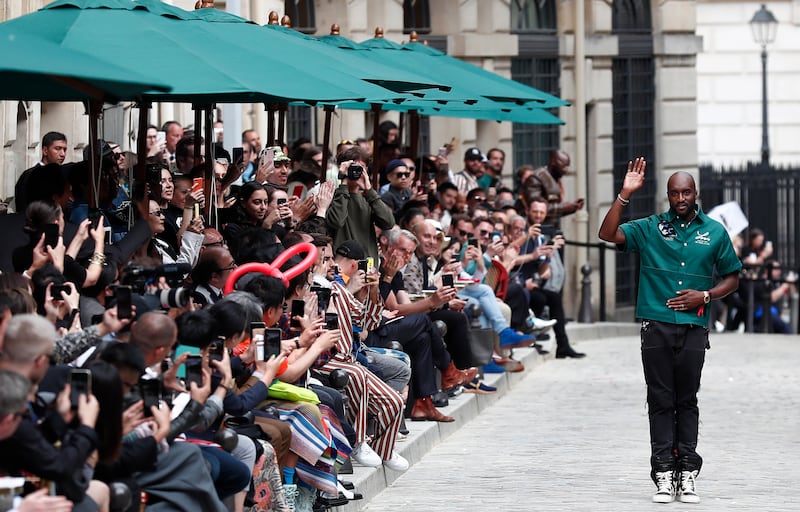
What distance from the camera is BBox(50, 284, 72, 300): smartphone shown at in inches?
360

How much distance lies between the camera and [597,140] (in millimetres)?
30109

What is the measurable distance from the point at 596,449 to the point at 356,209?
8.34 feet

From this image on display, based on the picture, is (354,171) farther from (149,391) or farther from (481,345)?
(149,391)

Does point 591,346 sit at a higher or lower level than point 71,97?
lower

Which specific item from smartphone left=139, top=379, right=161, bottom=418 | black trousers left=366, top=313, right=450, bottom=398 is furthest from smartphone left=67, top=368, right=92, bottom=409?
black trousers left=366, top=313, right=450, bottom=398

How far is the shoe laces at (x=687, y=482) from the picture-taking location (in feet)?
38.8

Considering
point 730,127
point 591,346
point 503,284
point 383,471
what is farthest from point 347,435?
point 730,127

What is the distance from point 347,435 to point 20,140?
5617 mm

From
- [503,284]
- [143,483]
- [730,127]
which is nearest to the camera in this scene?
[143,483]

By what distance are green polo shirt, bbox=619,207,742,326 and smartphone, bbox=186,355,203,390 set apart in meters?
4.23

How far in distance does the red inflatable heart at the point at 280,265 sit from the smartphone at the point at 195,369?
6.43ft

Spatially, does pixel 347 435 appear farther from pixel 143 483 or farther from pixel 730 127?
pixel 730 127

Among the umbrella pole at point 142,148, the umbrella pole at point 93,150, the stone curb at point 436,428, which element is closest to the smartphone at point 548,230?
the stone curb at point 436,428

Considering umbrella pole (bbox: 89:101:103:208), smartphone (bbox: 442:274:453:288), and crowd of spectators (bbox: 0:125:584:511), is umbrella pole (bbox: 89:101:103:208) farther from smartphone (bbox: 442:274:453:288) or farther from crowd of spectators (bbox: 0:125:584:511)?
smartphone (bbox: 442:274:453:288)
